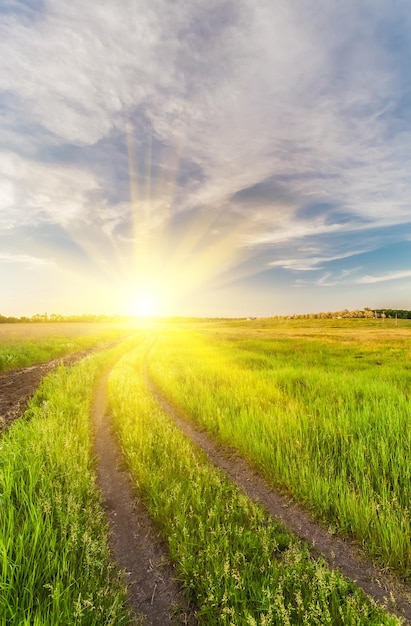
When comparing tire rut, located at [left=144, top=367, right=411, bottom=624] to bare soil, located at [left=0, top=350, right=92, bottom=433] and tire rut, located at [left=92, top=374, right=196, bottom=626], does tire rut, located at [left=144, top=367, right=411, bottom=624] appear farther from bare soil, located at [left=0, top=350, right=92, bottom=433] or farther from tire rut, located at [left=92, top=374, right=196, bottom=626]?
bare soil, located at [left=0, top=350, right=92, bottom=433]

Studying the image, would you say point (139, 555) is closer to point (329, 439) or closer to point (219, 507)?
point (219, 507)

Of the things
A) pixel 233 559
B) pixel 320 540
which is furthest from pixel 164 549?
pixel 320 540

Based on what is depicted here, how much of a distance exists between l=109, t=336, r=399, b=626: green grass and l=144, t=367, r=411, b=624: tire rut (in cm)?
27

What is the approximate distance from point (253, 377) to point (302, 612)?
1243 cm

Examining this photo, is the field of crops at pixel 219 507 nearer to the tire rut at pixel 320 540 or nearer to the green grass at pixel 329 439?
the green grass at pixel 329 439

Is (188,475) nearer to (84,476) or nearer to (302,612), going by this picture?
(84,476)

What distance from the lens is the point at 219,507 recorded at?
17.5 feet

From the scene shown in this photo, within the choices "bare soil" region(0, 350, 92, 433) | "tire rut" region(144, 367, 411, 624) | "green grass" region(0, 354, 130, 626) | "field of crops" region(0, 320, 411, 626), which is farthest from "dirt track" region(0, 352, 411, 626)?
"bare soil" region(0, 350, 92, 433)

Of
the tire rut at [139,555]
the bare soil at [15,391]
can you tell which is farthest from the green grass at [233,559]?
the bare soil at [15,391]

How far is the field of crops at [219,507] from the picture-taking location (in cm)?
357

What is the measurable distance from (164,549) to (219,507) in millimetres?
1076

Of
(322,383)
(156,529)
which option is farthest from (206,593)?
(322,383)

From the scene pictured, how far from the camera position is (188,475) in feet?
21.7

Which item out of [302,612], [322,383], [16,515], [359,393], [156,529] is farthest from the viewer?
[322,383]
